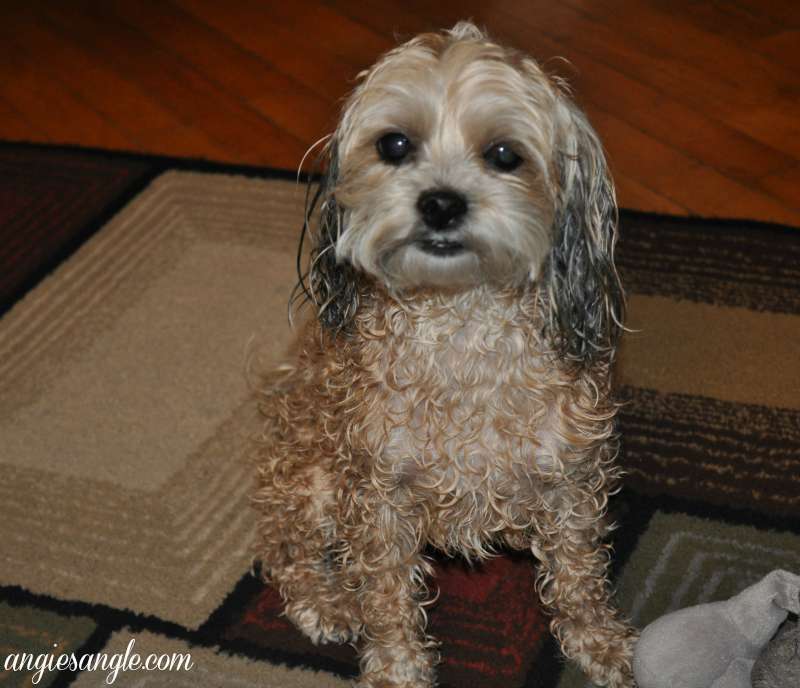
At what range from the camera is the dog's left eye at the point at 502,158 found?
182 cm

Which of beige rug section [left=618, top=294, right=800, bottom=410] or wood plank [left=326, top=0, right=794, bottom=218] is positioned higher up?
beige rug section [left=618, top=294, right=800, bottom=410]

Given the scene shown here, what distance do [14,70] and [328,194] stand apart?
10.8ft

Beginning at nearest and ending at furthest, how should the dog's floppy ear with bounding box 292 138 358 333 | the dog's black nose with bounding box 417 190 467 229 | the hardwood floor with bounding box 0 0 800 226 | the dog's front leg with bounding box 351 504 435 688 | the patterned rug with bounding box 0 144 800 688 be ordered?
the dog's black nose with bounding box 417 190 467 229 < the dog's floppy ear with bounding box 292 138 358 333 < the dog's front leg with bounding box 351 504 435 688 < the patterned rug with bounding box 0 144 800 688 < the hardwood floor with bounding box 0 0 800 226

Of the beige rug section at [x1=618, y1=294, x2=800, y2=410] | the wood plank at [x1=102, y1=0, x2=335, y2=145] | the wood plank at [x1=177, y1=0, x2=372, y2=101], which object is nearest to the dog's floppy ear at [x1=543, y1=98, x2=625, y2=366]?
the beige rug section at [x1=618, y1=294, x2=800, y2=410]

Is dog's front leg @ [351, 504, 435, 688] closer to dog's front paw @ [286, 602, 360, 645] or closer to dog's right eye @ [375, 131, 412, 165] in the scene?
dog's front paw @ [286, 602, 360, 645]

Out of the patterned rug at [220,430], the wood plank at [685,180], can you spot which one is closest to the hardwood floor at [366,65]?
the wood plank at [685,180]

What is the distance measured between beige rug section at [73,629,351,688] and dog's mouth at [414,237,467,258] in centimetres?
97

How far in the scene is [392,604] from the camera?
2156 millimetres

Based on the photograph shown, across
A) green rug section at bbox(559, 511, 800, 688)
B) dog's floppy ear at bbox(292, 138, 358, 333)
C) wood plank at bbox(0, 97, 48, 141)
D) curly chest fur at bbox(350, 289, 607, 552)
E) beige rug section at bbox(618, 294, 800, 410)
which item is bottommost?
beige rug section at bbox(618, 294, 800, 410)

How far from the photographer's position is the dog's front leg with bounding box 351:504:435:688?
2096 mm

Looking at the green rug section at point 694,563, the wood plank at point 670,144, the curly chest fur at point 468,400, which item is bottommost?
the wood plank at point 670,144

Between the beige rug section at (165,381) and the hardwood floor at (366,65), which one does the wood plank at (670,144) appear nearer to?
the hardwood floor at (366,65)

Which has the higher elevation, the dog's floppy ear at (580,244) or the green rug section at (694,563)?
the dog's floppy ear at (580,244)

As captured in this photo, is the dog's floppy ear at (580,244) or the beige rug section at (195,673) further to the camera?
the beige rug section at (195,673)
